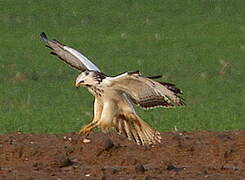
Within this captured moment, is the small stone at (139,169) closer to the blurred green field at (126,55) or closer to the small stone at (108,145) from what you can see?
the small stone at (108,145)

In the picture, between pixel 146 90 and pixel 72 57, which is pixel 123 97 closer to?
pixel 146 90

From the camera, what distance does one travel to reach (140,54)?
3027 centimetres

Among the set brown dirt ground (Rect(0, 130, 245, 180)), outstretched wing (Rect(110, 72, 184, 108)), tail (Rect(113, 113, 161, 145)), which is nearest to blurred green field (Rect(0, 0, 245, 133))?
brown dirt ground (Rect(0, 130, 245, 180))

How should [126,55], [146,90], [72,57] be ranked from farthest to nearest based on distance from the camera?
[126,55]
[72,57]
[146,90]

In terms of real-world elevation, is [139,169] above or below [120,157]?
below

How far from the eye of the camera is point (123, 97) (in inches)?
426

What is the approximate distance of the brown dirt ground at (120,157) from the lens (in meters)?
11.0

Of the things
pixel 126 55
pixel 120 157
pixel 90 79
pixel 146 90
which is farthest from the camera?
pixel 126 55

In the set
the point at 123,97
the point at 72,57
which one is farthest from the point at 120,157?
the point at 123,97

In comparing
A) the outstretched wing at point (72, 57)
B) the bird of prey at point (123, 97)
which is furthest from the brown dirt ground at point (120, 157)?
the outstretched wing at point (72, 57)

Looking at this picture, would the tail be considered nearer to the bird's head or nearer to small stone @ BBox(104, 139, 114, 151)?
the bird's head

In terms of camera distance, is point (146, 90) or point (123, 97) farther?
point (123, 97)

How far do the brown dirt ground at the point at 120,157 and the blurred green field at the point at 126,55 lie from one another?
2.54 metres

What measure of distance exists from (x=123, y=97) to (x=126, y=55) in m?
19.2
